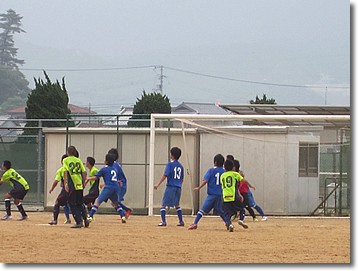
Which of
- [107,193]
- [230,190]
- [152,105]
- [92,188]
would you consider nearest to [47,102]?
[152,105]

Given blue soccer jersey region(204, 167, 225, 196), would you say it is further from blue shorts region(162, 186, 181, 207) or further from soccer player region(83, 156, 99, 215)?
soccer player region(83, 156, 99, 215)

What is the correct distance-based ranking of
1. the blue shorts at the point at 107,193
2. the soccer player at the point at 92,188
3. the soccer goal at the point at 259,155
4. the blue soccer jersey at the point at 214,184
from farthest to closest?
the soccer goal at the point at 259,155 < the soccer player at the point at 92,188 < the blue shorts at the point at 107,193 < the blue soccer jersey at the point at 214,184

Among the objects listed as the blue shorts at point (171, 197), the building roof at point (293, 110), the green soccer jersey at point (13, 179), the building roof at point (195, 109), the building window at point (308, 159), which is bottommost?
the blue shorts at point (171, 197)

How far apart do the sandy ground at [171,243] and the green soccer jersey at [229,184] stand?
706 millimetres

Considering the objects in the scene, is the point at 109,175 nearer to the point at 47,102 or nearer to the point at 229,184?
the point at 229,184

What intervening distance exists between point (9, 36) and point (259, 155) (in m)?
102

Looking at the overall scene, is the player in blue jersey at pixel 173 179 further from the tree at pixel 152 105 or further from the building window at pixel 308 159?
the tree at pixel 152 105

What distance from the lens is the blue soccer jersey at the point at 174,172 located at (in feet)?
66.3

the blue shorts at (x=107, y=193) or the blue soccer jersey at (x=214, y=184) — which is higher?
the blue soccer jersey at (x=214, y=184)

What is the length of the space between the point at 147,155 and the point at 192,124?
62.7 inches

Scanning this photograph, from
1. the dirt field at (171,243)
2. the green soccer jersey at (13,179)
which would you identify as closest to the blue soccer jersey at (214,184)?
the dirt field at (171,243)

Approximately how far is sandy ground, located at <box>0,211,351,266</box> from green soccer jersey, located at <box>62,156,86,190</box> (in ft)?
2.89

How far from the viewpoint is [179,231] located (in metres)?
18.8

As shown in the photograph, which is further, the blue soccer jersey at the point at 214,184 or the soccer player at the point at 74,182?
the blue soccer jersey at the point at 214,184
